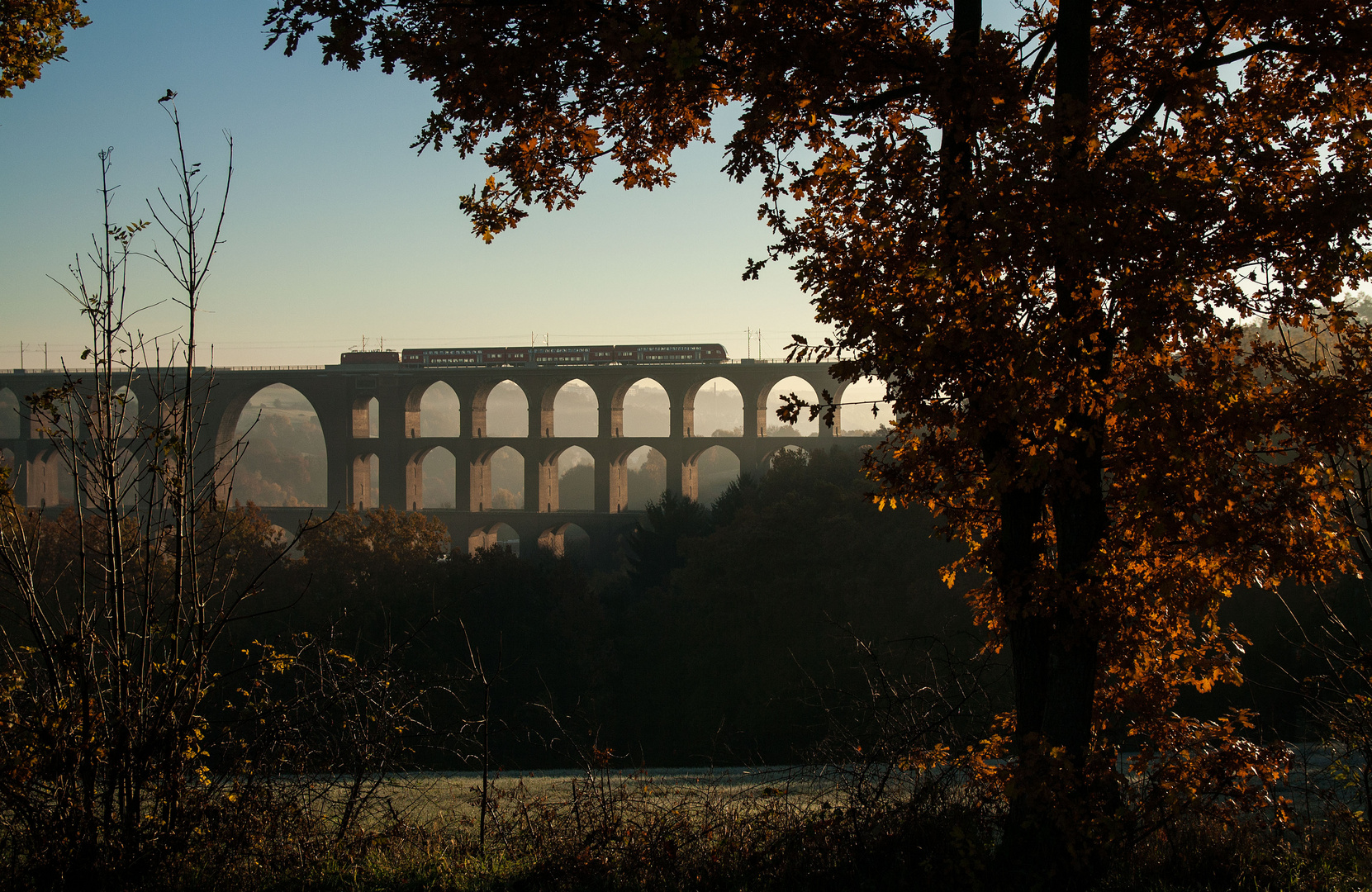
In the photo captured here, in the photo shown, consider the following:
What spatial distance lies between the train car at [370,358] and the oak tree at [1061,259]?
135 ft

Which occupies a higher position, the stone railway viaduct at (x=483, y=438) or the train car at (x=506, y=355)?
the train car at (x=506, y=355)

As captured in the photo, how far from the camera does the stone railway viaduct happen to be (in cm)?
3978

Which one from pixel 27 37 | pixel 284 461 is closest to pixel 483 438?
pixel 27 37

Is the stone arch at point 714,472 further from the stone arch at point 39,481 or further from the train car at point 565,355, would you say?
the stone arch at point 39,481

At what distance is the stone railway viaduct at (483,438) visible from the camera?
131ft

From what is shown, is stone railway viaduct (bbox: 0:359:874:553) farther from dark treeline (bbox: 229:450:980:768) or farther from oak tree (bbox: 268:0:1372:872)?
oak tree (bbox: 268:0:1372:872)

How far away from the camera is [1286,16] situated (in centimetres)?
358

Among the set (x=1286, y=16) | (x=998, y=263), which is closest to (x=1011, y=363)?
(x=998, y=263)

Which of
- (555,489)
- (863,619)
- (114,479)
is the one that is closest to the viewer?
(114,479)

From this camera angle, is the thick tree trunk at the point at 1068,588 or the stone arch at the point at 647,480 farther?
the stone arch at the point at 647,480

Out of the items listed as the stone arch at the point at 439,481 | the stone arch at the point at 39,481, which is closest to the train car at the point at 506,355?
the stone arch at the point at 39,481

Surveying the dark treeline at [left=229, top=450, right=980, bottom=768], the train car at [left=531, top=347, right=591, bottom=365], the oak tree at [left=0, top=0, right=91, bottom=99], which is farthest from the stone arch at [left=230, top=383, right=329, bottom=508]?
the oak tree at [left=0, top=0, right=91, bottom=99]

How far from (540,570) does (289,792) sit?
21.6 m

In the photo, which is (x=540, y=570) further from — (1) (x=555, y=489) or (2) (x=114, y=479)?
(2) (x=114, y=479)
